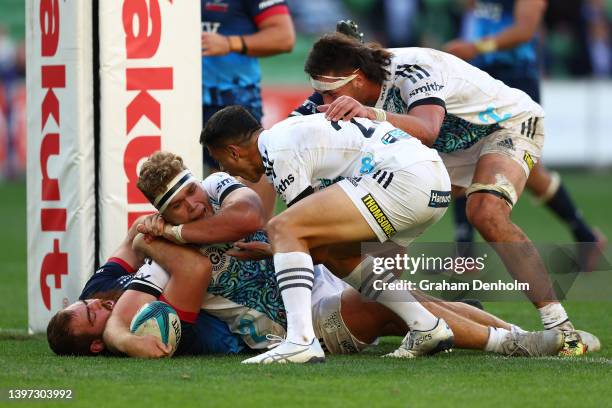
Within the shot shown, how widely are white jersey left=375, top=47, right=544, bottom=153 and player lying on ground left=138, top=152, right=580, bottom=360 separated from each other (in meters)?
1.05

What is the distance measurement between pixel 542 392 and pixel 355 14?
2133 cm

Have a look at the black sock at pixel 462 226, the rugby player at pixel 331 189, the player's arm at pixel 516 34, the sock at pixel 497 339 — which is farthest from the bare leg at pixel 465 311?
the player's arm at pixel 516 34

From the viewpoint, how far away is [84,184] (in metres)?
6.99

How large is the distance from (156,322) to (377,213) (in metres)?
1.17

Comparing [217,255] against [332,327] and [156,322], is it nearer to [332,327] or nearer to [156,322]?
[156,322]

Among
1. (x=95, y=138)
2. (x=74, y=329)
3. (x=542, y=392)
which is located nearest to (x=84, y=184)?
(x=95, y=138)

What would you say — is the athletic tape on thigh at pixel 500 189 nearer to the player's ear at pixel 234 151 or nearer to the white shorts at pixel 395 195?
the white shorts at pixel 395 195

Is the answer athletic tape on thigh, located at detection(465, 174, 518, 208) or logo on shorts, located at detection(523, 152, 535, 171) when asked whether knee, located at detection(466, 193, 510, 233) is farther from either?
logo on shorts, located at detection(523, 152, 535, 171)

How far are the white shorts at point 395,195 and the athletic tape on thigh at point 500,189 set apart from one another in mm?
758

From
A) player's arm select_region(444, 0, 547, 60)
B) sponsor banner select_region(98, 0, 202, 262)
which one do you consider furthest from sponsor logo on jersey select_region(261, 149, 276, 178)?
player's arm select_region(444, 0, 547, 60)

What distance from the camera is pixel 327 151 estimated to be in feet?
19.0

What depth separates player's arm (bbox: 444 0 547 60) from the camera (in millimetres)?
9227

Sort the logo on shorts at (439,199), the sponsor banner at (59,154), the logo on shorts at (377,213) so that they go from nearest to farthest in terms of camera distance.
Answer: the logo on shorts at (377,213), the logo on shorts at (439,199), the sponsor banner at (59,154)

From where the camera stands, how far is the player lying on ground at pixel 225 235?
5.91 metres
